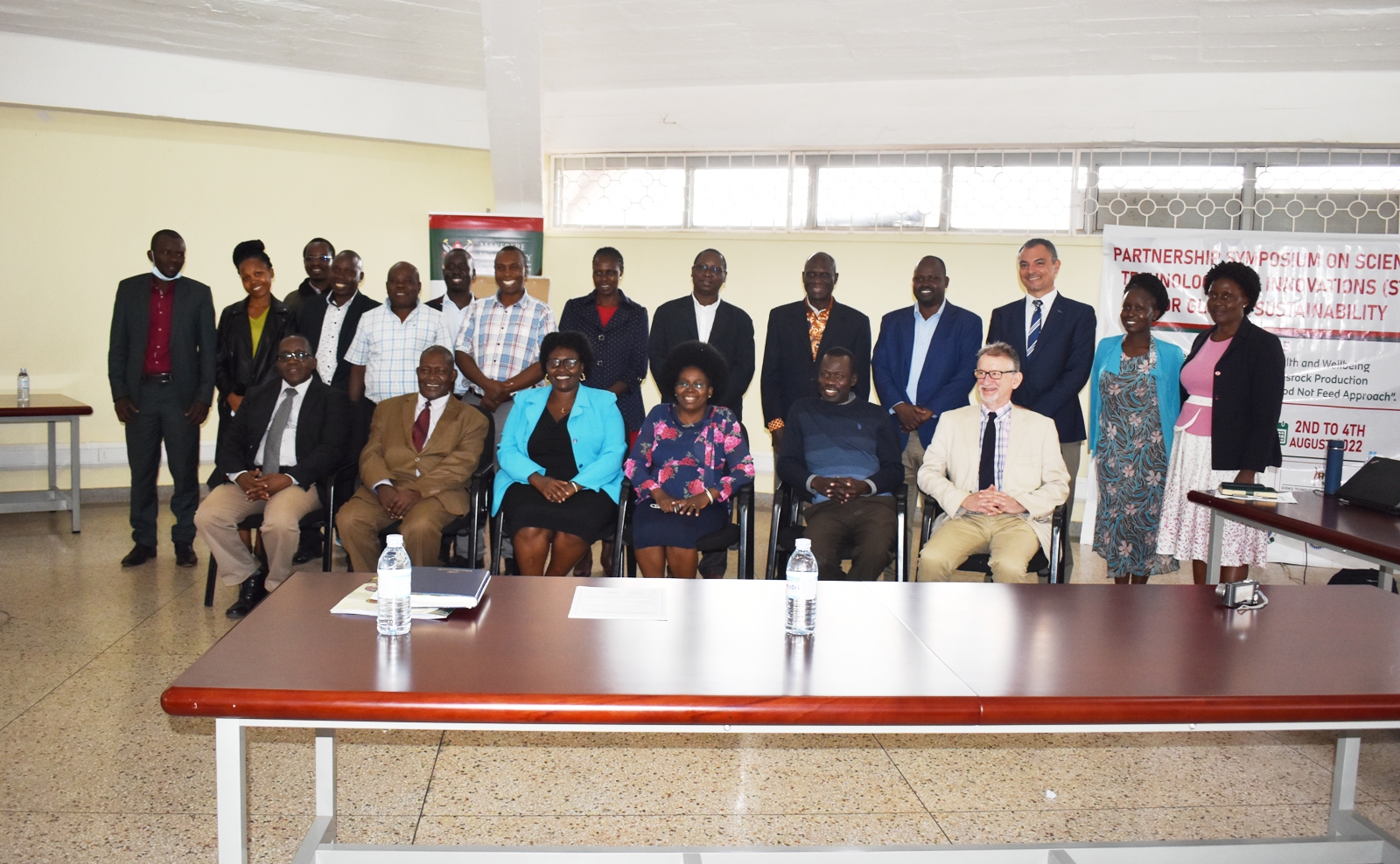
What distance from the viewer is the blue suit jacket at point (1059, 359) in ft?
15.3

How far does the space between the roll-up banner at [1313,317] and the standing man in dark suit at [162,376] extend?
527 centimetres

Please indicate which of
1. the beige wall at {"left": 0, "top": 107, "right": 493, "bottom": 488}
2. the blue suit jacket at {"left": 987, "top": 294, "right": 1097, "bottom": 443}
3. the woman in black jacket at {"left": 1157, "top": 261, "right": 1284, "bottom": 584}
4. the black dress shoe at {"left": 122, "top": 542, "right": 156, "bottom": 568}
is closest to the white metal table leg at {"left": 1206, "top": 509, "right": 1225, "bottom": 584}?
the woman in black jacket at {"left": 1157, "top": 261, "right": 1284, "bottom": 584}

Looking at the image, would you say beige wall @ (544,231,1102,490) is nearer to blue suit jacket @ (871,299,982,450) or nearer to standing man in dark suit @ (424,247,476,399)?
standing man in dark suit @ (424,247,476,399)

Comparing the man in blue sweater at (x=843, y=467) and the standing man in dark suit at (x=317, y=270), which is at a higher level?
the standing man in dark suit at (x=317, y=270)

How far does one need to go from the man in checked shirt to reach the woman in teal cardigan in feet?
9.04

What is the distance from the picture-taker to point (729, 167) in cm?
699

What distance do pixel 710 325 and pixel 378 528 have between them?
1891mm

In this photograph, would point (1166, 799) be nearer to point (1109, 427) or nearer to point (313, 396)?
point (1109, 427)

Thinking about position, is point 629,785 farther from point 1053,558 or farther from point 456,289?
point 456,289

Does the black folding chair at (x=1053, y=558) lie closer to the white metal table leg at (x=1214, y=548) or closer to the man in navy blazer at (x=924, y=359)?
the white metal table leg at (x=1214, y=548)

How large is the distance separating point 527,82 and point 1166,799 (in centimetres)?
510

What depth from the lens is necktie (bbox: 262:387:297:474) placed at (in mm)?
4535

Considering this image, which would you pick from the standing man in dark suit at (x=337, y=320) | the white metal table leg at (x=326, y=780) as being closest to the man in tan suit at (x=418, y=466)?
the standing man in dark suit at (x=337, y=320)

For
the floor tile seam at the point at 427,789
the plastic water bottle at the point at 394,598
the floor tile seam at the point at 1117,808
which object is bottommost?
the floor tile seam at the point at 427,789
